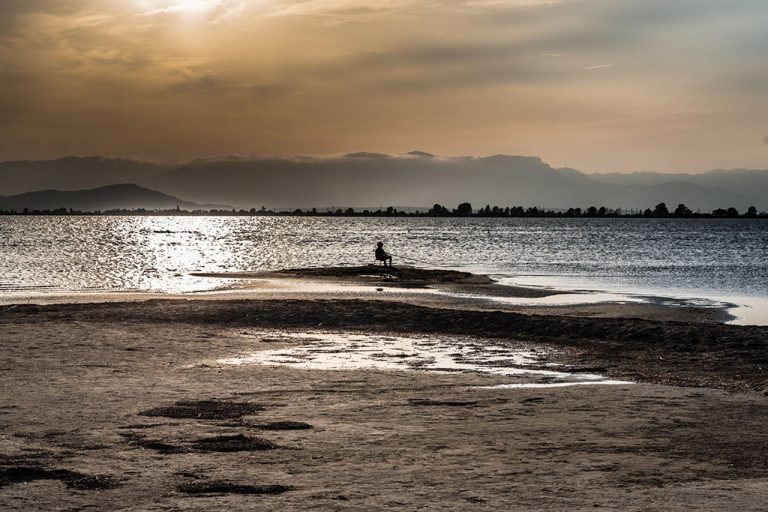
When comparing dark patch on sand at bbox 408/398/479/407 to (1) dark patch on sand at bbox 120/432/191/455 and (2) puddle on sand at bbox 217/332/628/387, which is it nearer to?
(2) puddle on sand at bbox 217/332/628/387

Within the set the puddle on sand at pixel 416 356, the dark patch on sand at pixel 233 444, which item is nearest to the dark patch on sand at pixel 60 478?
the dark patch on sand at pixel 233 444

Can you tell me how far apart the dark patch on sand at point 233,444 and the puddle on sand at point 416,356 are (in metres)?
5.96

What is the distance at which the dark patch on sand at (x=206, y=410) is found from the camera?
1280cm

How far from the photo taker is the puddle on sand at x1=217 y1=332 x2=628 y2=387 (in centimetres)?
1755

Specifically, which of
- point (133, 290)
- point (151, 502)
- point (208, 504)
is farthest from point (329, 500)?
point (133, 290)

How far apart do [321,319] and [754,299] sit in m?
19.8

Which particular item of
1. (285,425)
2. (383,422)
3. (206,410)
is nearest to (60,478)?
(285,425)

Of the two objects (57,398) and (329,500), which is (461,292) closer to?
(57,398)

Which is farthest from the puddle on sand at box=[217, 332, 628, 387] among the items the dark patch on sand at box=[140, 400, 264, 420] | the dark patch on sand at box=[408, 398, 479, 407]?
the dark patch on sand at box=[140, 400, 264, 420]

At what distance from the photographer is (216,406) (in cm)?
1357

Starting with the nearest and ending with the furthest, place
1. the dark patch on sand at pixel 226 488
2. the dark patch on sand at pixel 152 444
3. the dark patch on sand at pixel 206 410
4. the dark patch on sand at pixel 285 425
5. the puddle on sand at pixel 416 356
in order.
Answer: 1. the dark patch on sand at pixel 226 488
2. the dark patch on sand at pixel 152 444
3. the dark patch on sand at pixel 285 425
4. the dark patch on sand at pixel 206 410
5. the puddle on sand at pixel 416 356

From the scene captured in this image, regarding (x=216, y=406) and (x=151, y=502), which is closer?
(x=151, y=502)

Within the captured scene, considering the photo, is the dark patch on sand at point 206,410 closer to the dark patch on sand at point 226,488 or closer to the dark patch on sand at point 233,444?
the dark patch on sand at point 233,444

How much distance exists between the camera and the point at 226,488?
30.0 feet
